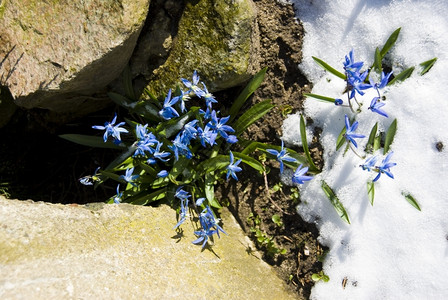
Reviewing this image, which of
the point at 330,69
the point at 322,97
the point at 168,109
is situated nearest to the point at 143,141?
the point at 168,109

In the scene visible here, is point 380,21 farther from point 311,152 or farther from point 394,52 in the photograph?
point 311,152

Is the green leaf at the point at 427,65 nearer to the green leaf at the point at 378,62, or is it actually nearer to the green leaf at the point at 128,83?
the green leaf at the point at 378,62

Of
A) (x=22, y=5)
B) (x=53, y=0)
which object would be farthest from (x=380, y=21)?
(x=22, y=5)

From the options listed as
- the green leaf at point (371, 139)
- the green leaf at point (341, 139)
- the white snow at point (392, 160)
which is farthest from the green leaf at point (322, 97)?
the green leaf at point (371, 139)

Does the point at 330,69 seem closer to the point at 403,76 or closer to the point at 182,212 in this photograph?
the point at 403,76

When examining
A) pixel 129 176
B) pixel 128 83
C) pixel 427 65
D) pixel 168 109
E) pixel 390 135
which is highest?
pixel 427 65

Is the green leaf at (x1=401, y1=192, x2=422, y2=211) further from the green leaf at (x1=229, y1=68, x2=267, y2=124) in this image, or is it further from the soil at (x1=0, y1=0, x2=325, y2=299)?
the green leaf at (x1=229, y1=68, x2=267, y2=124)
